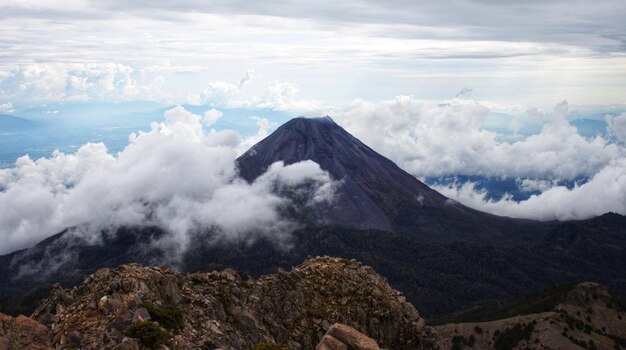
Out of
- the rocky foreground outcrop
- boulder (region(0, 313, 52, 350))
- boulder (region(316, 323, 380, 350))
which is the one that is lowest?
the rocky foreground outcrop

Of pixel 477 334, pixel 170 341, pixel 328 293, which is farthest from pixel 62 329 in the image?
pixel 477 334

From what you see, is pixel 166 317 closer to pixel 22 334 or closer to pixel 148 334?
pixel 148 334

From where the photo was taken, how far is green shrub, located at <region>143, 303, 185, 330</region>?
4422 cm

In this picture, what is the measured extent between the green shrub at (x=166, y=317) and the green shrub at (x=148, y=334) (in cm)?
465

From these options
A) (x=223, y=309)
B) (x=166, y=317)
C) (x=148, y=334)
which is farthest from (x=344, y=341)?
(x=223, y=309)

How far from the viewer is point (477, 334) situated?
6964 inches

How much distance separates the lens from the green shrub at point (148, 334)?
38094mm

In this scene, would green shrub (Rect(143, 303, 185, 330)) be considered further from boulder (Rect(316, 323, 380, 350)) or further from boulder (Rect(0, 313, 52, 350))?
boulder (Rect(316, 323, 380, 350))

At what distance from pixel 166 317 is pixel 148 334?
6312 millimetres

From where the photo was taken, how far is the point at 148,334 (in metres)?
38.4

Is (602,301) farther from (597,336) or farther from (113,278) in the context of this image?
(113,278)

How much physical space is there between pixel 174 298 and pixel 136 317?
33.4 ft

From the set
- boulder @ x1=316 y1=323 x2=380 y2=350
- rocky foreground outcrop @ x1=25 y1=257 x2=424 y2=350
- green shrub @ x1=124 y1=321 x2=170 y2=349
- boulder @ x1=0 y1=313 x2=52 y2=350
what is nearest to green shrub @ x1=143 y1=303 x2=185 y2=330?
rocky foreground outcrop @ x1=25 y1=257 x2=424 y2=350

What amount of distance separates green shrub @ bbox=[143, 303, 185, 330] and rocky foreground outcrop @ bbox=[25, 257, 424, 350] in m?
0.08
